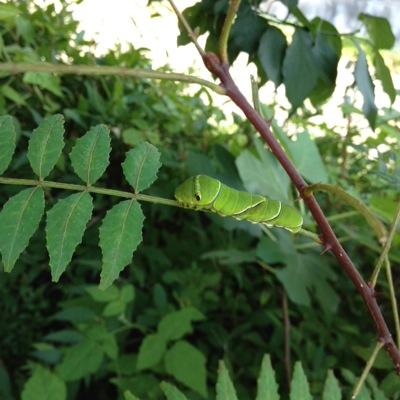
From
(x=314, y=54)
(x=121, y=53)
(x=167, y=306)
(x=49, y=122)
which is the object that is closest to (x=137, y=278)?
(x=167, y=306)

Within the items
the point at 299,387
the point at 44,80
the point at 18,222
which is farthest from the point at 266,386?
the point at 44,80

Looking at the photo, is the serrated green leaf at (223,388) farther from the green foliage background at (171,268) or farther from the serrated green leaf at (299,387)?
the green foliage background at (171,268)

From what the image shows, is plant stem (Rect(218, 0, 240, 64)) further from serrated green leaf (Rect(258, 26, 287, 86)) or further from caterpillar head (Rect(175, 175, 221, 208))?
serrated green leaf (Rect(258, 26, 287, 86))

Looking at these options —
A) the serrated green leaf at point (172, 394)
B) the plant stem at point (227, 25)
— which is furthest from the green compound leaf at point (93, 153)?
the serrated green leaf at point (172, 394)

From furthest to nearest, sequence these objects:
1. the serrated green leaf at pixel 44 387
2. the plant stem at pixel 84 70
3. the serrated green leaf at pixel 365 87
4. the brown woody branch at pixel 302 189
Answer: the serrated green leaf at pixel 44 387 < the serrated green leaf at pixel 365 87 < the brown woody branch at pixel 302 189 < the plant stem at pixel 84 70

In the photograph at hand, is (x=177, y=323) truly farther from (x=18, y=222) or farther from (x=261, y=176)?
(x=18, y=222)

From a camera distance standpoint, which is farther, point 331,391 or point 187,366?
point 187,366

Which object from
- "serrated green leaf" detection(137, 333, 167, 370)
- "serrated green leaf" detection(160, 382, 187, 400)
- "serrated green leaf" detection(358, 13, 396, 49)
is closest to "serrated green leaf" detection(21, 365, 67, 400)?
"serrated green leaf" detection(137, 333, 167, 370)
